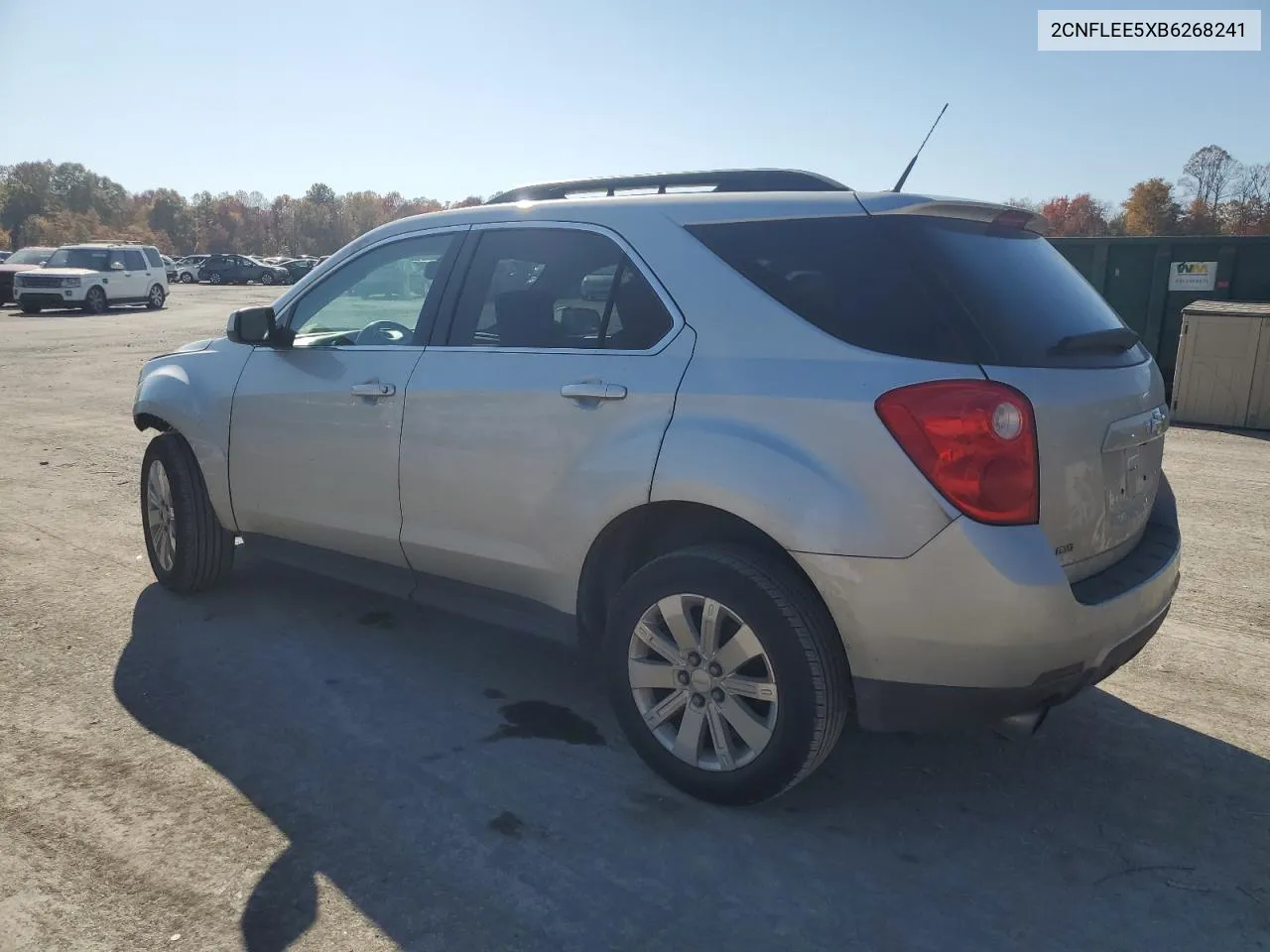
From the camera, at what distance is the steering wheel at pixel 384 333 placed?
4168 millimetres

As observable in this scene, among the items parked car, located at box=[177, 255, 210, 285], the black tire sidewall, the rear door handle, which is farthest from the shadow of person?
parked car, located at box=[177, 255, 210, 285]

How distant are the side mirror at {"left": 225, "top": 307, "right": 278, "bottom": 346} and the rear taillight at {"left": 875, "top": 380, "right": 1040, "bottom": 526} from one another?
2994 mm

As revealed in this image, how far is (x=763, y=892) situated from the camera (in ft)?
9.07

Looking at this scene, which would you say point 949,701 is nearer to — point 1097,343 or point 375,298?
point 1097,343

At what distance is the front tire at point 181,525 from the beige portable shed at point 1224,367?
9.94 meters

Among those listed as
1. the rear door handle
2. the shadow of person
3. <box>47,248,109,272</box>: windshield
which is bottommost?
the shadow of person

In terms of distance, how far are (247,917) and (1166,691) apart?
3424mm

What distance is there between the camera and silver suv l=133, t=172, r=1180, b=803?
275 centimetres

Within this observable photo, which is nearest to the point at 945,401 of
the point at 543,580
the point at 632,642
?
the point at 632,642

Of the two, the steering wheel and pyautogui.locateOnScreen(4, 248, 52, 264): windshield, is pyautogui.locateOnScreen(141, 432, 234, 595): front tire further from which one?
pyautogui.locateOnScreen(4, 248, 52, 264): windshield

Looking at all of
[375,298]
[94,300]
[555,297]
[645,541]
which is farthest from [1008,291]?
[94,300]

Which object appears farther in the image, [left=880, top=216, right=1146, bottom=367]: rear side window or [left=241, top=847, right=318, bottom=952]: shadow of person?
[left=880, top=216, right=1146, bottom=367]: rear side window

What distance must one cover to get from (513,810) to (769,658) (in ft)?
3.08

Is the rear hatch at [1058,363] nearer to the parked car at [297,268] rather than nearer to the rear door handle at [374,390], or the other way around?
the rear door handle at [374,390]
